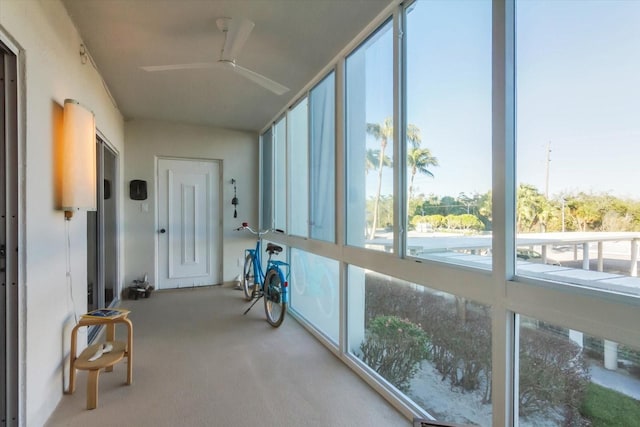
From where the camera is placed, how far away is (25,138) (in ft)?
5.40

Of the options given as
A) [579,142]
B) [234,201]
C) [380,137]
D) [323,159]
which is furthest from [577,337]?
[234,201]

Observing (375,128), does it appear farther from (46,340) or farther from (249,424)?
(46,340)

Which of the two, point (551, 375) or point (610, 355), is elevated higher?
point (610, 355)

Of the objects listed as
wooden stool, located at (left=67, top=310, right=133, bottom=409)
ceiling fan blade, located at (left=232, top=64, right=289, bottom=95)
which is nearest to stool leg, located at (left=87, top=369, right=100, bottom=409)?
wooden stool, located at (left=67, top=310, right=133, bottom=409)

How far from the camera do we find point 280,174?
4.46m

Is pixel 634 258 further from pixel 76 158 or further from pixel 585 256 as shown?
pixel 76 158

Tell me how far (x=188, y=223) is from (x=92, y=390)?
3297mm

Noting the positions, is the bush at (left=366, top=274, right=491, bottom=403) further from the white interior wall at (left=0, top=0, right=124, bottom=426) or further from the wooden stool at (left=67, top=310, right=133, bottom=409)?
the white interior wall at (left=0, top=0, right=124, bottom=426)

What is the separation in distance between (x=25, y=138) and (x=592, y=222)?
254 cm

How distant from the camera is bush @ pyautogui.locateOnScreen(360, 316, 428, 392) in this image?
2.04m

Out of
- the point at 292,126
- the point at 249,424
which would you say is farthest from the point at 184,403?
the point at 292,126

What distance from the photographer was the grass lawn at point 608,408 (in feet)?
3.69

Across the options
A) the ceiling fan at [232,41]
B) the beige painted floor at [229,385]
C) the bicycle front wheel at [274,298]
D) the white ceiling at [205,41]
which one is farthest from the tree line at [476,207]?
the bicycle front wheel at [274,298]

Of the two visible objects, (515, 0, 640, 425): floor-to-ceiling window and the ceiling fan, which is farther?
the ceiling fan
